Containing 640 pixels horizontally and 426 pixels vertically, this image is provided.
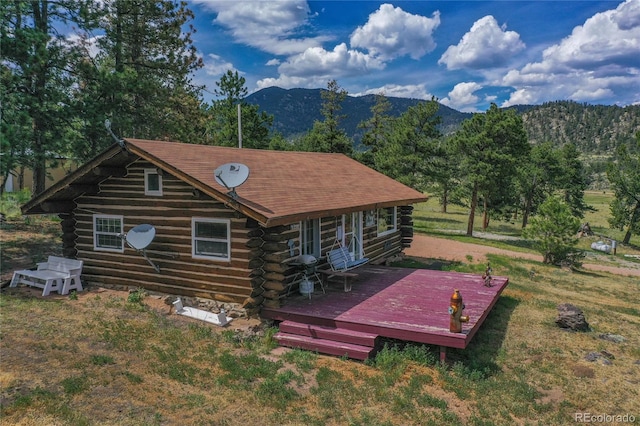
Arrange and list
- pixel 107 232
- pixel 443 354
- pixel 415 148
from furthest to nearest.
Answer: pixel 415 148, pixel 107 232, pixel 443 354

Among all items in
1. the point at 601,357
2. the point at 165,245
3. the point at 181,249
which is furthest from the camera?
the point at 165,245

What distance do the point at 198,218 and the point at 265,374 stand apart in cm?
463

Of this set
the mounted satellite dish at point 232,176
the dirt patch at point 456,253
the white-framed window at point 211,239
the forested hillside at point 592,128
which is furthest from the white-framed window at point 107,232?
the forested hillside at point 592,128

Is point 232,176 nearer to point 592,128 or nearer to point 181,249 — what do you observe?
point 181,249

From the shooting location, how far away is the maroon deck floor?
28.8ft

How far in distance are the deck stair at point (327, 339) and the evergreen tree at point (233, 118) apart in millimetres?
27551

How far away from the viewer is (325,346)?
8984 millimetres

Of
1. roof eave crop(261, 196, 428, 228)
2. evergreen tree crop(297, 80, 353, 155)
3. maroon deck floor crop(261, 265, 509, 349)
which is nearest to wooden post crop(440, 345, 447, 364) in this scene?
maroon deck floor crop(261, 265, 509, 349)

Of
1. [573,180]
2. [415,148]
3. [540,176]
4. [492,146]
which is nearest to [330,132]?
[415,148]

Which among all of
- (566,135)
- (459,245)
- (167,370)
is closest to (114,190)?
(167,370)

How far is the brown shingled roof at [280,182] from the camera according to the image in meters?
9.93

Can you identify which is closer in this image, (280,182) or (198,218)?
(198,218)

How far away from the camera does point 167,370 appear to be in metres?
7.87

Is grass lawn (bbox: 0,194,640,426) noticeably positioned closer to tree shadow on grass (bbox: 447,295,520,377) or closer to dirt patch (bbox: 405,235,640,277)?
tree shadow on grass (bbox: 447,295,520,377)
